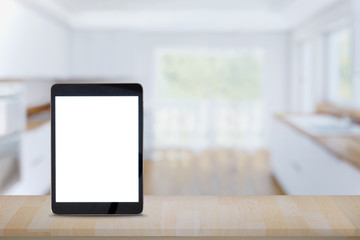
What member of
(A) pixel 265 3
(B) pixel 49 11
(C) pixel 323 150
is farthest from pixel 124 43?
(C) pixel 323 150

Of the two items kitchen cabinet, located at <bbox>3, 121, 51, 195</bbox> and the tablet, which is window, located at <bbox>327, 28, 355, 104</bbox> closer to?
kitchen cabinet, located at <bbox>3, 121, 51, 195</bbox>

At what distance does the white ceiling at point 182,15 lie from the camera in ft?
18.7

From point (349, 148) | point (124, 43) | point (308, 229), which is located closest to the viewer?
point (308, 229)

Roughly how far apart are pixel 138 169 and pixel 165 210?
91 millimetres

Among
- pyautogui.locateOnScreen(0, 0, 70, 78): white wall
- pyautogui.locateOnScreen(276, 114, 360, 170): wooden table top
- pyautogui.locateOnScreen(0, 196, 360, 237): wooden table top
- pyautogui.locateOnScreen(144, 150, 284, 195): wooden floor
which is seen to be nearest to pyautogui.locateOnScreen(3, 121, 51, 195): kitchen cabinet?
pyautogui.locateOnScreen(0, 0, 70, 78): white wall

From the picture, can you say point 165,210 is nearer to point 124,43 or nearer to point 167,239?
point 167,239

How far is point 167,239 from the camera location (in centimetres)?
74

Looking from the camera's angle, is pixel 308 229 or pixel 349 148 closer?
pixel 308 229

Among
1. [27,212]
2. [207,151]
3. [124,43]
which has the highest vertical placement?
[124,43]

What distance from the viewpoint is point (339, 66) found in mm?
5031

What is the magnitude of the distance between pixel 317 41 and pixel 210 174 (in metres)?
2.04

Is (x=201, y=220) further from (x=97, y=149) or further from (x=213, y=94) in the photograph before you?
(x=213, y=94)

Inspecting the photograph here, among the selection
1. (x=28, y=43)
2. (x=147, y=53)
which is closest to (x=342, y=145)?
(x=28, y=43)

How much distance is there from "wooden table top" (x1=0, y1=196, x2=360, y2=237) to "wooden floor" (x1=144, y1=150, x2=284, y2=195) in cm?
352
